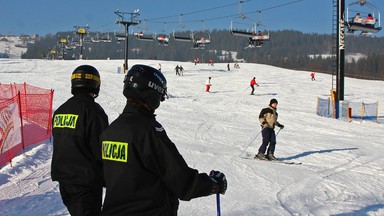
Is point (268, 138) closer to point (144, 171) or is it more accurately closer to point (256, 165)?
point (256, 165)

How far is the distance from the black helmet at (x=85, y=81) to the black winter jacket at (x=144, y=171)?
1210 mm

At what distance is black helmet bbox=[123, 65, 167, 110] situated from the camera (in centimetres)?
254

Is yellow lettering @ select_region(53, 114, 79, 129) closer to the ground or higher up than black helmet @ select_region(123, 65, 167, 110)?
closer to the ground

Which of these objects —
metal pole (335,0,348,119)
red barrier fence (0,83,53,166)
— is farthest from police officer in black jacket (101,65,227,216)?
metal pole (335,0,348,119)

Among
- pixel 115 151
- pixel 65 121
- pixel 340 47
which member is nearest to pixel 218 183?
pixel 115 151

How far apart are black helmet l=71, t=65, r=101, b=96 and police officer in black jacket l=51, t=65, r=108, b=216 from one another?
8.4 inches

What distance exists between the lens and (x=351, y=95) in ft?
117

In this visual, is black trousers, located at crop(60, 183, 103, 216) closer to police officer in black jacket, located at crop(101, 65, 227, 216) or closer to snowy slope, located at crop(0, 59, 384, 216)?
police officer in black jacket, located at crop(101, 65, 227, 216)

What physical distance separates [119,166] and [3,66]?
48.4 meters

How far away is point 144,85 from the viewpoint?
2543 millimetres

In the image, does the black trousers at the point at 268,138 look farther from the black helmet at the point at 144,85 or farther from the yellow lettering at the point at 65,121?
the black helmet at the point at 144,85

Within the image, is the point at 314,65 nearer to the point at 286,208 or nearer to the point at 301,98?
the point at 301,98

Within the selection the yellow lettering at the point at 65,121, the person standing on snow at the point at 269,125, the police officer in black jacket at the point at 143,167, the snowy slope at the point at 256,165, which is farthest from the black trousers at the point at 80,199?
the person standing on snow at the point at 269,125

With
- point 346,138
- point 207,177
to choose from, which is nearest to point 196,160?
point 207,177
